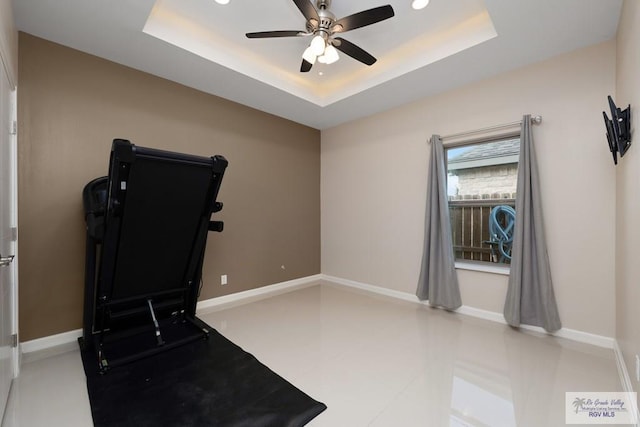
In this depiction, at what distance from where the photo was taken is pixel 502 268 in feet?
10.2

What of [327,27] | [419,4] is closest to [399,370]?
[327,27]

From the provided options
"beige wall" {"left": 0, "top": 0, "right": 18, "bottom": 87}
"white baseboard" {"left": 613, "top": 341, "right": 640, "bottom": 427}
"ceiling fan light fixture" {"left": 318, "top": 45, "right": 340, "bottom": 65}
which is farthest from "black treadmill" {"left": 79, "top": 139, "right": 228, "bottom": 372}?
"white baseboard" {"left": 613, "top": 341, "right": 640, "bottom": 427}

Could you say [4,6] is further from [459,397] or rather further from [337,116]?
[459,397]

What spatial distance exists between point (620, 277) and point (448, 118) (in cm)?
226

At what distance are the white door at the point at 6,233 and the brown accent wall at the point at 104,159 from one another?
15.1 inches

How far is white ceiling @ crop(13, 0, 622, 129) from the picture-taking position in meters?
2.19

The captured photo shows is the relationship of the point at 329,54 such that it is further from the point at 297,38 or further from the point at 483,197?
the point at 483,197

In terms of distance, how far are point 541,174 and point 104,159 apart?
446 cm

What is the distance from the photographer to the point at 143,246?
91.3 inches

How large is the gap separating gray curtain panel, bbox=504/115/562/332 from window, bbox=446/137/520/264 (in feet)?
0.99

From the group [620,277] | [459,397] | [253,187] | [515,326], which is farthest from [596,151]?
[253,187]

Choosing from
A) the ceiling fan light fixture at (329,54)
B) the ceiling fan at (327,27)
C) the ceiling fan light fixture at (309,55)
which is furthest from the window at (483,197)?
the ceiling fan light fixture at (309,55)

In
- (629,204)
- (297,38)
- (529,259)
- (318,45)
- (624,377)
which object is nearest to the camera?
(629,204)

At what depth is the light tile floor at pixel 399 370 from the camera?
66.2 inches
